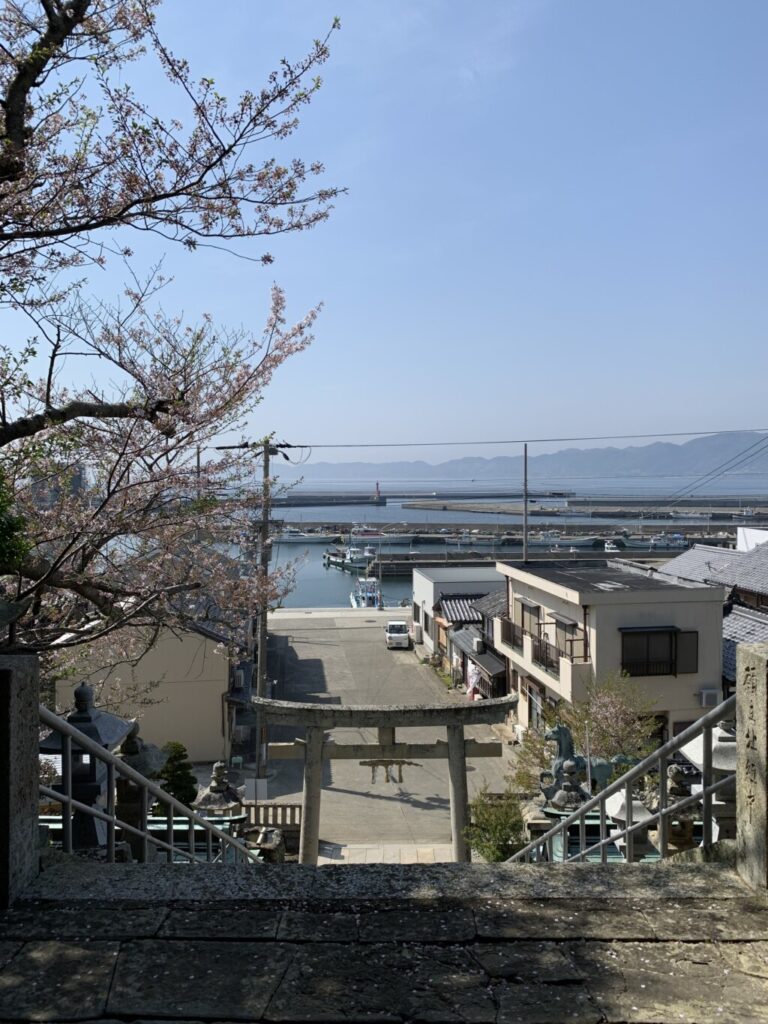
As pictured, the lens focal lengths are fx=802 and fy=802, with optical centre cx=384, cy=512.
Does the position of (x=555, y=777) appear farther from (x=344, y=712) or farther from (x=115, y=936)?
(x=115, y=936)

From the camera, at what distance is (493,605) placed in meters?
26.0

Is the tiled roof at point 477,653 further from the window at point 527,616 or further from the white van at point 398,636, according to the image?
the white van at point 398,636

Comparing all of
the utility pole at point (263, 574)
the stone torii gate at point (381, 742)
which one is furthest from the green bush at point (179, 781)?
the stone torii gate at point (381, 742)

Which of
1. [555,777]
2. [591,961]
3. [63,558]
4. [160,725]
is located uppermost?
[63,558]

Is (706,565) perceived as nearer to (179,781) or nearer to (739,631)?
(739,631)

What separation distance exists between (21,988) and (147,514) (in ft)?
13.6

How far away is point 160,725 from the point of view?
19.6m

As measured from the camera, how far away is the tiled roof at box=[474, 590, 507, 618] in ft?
81.5

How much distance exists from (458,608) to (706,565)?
9071 mm

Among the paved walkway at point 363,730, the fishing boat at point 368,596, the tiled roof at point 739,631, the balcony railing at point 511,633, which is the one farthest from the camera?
the fishing boat at point 368,596

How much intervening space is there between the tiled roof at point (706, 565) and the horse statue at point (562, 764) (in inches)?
511

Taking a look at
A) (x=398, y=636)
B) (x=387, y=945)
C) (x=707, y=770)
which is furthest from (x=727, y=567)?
(x=387, y=945)

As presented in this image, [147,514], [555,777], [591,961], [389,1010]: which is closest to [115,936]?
[389,1010]

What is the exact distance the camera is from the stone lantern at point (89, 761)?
13.9ft
